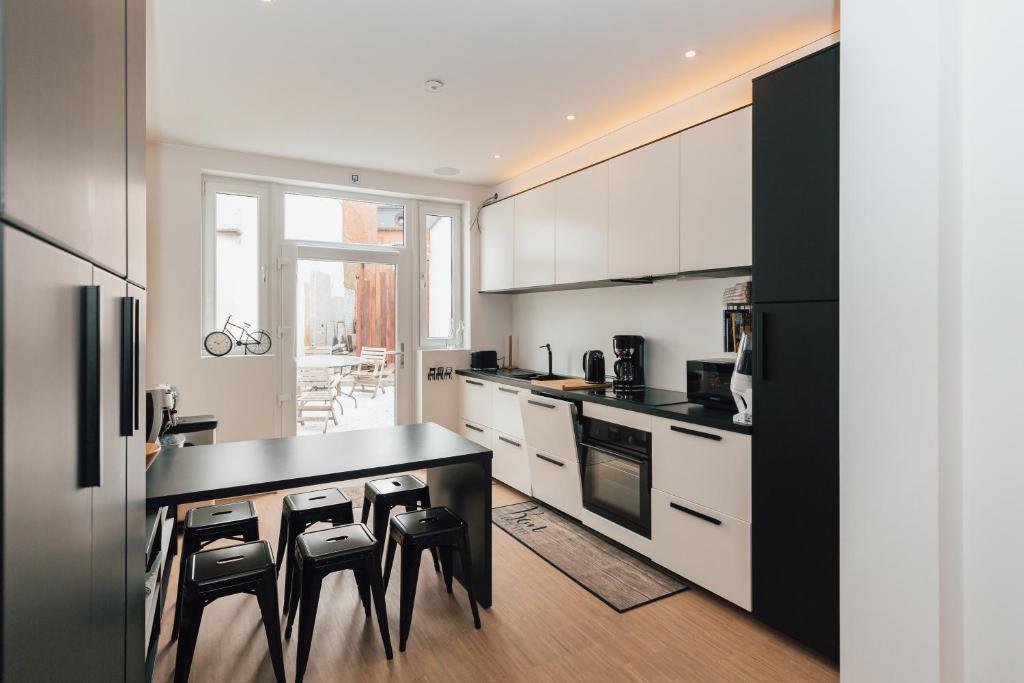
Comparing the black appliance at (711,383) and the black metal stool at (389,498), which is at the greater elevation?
the black appliance at (711,383)

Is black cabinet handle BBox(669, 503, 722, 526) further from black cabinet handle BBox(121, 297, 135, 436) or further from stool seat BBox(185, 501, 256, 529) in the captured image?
black cabinet handle BBox(121, 297, 135, 436)

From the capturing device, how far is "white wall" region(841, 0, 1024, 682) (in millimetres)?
1540

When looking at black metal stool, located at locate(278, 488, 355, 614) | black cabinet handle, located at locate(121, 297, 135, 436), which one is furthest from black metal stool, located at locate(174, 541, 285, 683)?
black cabinet handle, located at locate(121, 297, 135, 436)

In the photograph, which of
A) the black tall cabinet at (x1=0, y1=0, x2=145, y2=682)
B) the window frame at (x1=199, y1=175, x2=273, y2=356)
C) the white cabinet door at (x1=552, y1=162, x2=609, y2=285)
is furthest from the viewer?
the window frame at (x1=199, y1=175, x2=273, y2=356)

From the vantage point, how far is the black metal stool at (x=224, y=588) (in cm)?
182

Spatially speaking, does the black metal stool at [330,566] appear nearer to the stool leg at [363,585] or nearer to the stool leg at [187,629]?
the stool leg at [363,585]

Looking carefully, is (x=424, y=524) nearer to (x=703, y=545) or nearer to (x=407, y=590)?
(x=407, y=590)

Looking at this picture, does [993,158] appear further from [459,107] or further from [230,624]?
[230,624]

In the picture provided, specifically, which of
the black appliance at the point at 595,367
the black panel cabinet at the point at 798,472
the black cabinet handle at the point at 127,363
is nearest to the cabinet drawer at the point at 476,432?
the black appliance at the point at 595,367

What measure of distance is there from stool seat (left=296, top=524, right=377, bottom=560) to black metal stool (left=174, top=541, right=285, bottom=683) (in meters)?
0.14

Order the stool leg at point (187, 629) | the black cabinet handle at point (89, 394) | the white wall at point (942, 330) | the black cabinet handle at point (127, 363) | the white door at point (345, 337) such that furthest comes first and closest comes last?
the white door at point (345, 337)
the stool leg at point (187, 629)
the white wall at point (942, 330)
the black cabinet handle at point (127, 363)
the black cabinet handle at point (89, 394)

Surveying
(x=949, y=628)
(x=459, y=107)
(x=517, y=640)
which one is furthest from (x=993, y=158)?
(x=459, y=107)

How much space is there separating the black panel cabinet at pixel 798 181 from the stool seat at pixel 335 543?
191cm

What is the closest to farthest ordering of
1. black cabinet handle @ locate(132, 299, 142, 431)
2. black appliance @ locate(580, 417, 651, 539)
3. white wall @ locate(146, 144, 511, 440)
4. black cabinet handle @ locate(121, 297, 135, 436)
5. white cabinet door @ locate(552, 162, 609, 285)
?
1. black cabinet handle @ locate(121, 297, 135, 436)
2. black cabinet handle @ locate(132, 299, 142, 431)
3. black appliance @ locate(580, 417, 651, 539)
4. white cabinet door @ locate(552, 162, 609, 285)
5. white wall @ locate(146, 144, 511, 440)
